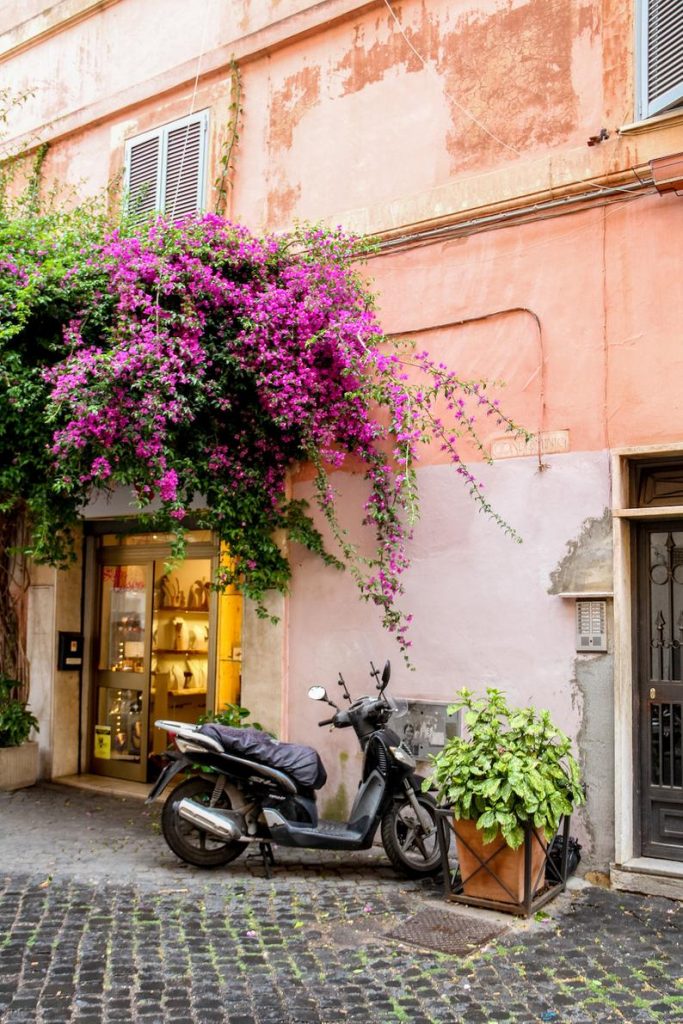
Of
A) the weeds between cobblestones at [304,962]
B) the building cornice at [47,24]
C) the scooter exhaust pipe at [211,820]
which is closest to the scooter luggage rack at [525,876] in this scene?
the weeds between cobblestones at [304,962]

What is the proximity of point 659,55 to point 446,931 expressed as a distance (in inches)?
225

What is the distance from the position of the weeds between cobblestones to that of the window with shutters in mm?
6300

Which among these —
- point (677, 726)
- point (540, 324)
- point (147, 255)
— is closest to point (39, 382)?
point (147, 255)

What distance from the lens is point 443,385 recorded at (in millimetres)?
6992

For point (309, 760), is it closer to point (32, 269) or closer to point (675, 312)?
point (675, 312)

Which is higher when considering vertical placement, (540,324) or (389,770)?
(540,324)

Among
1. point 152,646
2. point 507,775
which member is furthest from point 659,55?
point 152,646

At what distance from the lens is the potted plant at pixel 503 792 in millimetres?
5434

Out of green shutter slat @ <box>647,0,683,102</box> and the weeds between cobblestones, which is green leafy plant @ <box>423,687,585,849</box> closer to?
the weeds between cobblestones

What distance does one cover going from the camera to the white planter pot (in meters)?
9.23

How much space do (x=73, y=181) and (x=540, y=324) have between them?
20.0 feet

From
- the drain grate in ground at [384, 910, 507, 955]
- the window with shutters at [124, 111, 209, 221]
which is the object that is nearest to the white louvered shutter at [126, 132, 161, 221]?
the window with shutters at [124, 111, 209, 221]

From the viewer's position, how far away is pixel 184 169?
927 cm

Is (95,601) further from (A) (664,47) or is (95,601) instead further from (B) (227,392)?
(A) (664,47)
